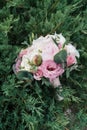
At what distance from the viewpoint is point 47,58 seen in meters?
1.73

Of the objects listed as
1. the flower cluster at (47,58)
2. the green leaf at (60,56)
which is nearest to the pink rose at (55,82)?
the flower cluster at (47,58)

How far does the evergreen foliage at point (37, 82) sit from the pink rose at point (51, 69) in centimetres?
5

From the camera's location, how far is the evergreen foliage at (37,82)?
1.78 meters

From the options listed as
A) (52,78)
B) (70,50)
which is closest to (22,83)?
(52,78)

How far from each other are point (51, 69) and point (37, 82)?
125 millimetres

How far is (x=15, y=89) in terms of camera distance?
70.4 inches

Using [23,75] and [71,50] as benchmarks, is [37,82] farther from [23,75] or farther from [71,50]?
[71,50]

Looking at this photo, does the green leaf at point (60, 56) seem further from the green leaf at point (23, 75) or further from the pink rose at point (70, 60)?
the green leaf at point (23, 75)

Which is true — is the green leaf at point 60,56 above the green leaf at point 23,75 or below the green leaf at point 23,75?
above

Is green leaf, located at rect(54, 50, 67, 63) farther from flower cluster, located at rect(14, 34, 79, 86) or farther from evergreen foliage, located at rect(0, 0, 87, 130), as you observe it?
evergreen foliage, located at rect(0, 0, 87, 130)

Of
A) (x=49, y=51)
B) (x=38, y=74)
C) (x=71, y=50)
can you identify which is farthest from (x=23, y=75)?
(x=71, y=50)

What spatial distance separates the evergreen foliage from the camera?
178 centimetres

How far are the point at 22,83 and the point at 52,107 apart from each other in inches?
8.0

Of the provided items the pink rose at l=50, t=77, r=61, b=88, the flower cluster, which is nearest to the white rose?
the flower cluster
